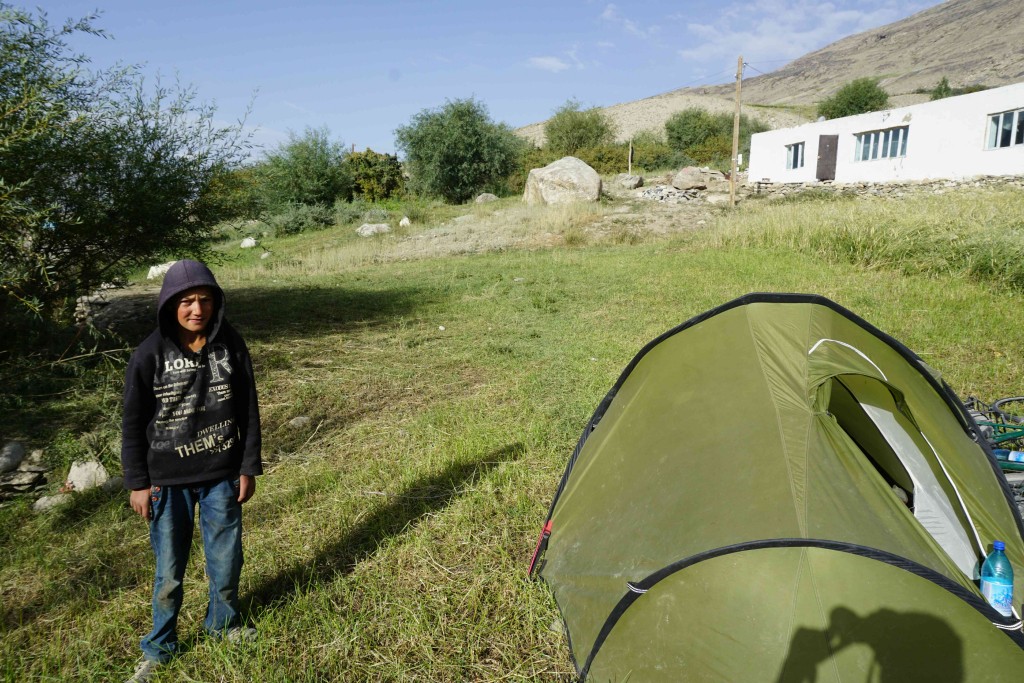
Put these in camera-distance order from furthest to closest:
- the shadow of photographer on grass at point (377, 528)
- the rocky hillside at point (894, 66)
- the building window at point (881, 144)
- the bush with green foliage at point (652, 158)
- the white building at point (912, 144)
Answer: the rocky hillside at point (894, 66) → the bush with green foliage at point (652, 158) → the building window at point (881, 144) → the white building at point (912, 144) → the shadow of photographer on grass at point (377, 528)

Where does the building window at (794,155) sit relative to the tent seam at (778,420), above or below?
above

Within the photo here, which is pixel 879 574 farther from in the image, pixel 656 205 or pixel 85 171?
pixel 656 205

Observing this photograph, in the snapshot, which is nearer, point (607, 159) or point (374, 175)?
point (374, 175)

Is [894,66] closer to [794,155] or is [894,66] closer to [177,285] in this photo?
[794,155]

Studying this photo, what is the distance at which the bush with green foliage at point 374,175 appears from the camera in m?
33.8

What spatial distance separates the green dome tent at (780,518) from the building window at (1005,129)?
24287 millimetres

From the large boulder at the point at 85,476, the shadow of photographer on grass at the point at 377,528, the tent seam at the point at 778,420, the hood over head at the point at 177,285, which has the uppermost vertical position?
the hood over head at the point at 177,285

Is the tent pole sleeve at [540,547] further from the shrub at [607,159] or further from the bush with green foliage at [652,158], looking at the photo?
the bush with green foliage at [652,158]

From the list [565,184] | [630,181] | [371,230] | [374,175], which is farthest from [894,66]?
[371,230]

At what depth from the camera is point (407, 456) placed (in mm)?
4621

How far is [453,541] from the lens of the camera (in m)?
3.54

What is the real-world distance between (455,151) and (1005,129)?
2245cm

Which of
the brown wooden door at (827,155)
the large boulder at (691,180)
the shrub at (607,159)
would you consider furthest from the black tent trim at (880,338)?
the shrub at (607,159)

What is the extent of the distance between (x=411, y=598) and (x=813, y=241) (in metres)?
11.8
